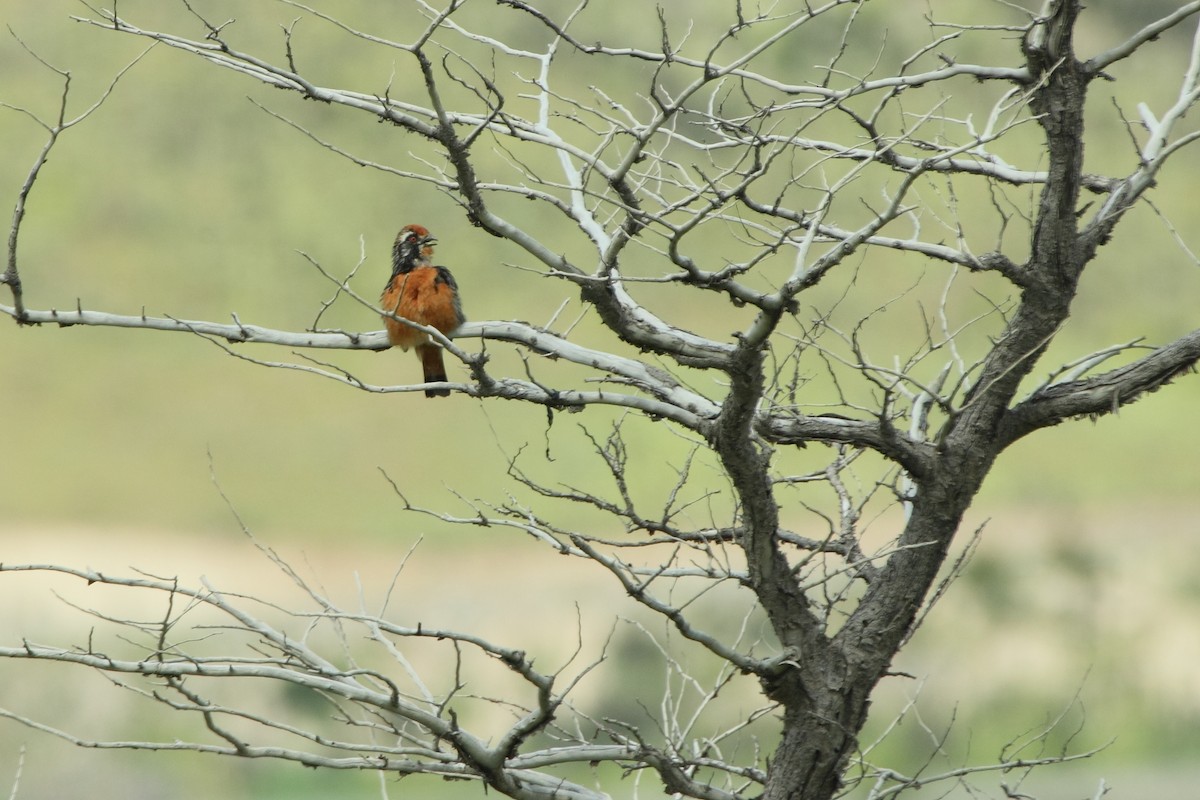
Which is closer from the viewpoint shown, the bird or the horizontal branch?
the horizontal branch

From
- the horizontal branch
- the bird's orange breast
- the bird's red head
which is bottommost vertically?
the horizontal branch

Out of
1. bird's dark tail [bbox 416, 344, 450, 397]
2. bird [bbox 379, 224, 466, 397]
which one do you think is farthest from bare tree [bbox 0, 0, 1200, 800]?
bird's dark tail [bbox 416, 344, 450, 397]

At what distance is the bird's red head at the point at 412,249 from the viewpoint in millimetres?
6883

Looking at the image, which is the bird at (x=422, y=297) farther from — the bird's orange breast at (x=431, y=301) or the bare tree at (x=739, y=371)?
the bare tree at (x=739, y=371)

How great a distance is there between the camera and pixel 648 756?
4.32 metres

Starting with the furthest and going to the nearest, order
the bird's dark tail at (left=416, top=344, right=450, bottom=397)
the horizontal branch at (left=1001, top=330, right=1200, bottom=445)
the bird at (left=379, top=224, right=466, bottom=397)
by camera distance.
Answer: the bird's dark tail at (left=416, top=344, right=450, bottom=397)
the bird at (left=379, top=224, right=466, bottom=397)
the horizontal branch at (left=1001, top=330, right=1200, bottom=445)

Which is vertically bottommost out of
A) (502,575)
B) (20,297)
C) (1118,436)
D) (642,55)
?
(20,297)

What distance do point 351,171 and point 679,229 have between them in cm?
3868

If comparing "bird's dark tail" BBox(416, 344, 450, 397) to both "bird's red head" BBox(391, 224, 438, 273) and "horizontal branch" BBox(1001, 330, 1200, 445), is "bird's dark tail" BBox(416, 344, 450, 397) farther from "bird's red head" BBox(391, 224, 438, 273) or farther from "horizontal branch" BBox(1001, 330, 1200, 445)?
"horizontal branch" BBox(1001, 330, 1200, 445)

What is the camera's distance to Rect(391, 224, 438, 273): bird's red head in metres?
6.88

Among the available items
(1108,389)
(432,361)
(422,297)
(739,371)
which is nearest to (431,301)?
(422,297)

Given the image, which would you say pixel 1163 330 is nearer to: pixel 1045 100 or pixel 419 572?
pixel 419 572

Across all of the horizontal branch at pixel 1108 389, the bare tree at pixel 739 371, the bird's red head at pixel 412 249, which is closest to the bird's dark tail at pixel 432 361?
the bird's red head at pixel 412 249

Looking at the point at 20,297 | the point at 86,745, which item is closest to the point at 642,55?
the point at 20,297
